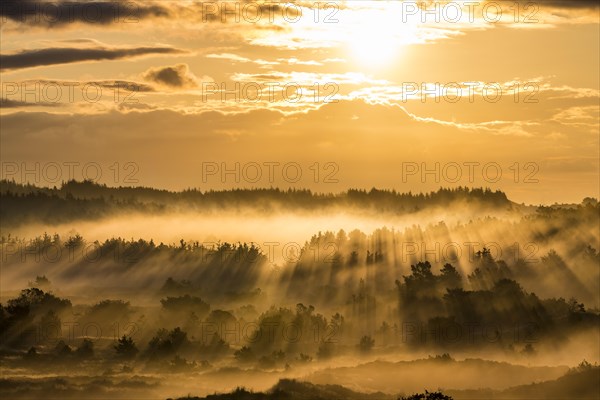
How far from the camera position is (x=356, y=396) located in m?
161

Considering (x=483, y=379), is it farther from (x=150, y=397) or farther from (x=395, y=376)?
(x=150, y=397)

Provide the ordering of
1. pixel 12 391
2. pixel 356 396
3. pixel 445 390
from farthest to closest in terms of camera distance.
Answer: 1. pixel 12 391
2. pixel 445 390
3. pixel 356 396

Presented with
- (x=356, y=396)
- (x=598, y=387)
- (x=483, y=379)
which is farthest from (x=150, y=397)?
(x=598, y=387)

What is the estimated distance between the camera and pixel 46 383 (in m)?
197

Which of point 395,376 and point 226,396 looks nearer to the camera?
point 226,396

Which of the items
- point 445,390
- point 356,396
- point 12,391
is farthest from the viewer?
point 12,391

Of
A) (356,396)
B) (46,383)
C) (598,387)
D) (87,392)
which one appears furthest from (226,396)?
(598,387)

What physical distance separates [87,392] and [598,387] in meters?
90.0

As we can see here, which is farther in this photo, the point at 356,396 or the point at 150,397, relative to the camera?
the point at 150,397

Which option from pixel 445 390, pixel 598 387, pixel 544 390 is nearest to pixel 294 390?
pixel 445 390

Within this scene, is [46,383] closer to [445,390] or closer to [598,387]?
[445,390]

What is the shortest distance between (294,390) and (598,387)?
5380 cm

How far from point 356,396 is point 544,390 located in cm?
3515

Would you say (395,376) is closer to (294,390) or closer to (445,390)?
(445,390)
